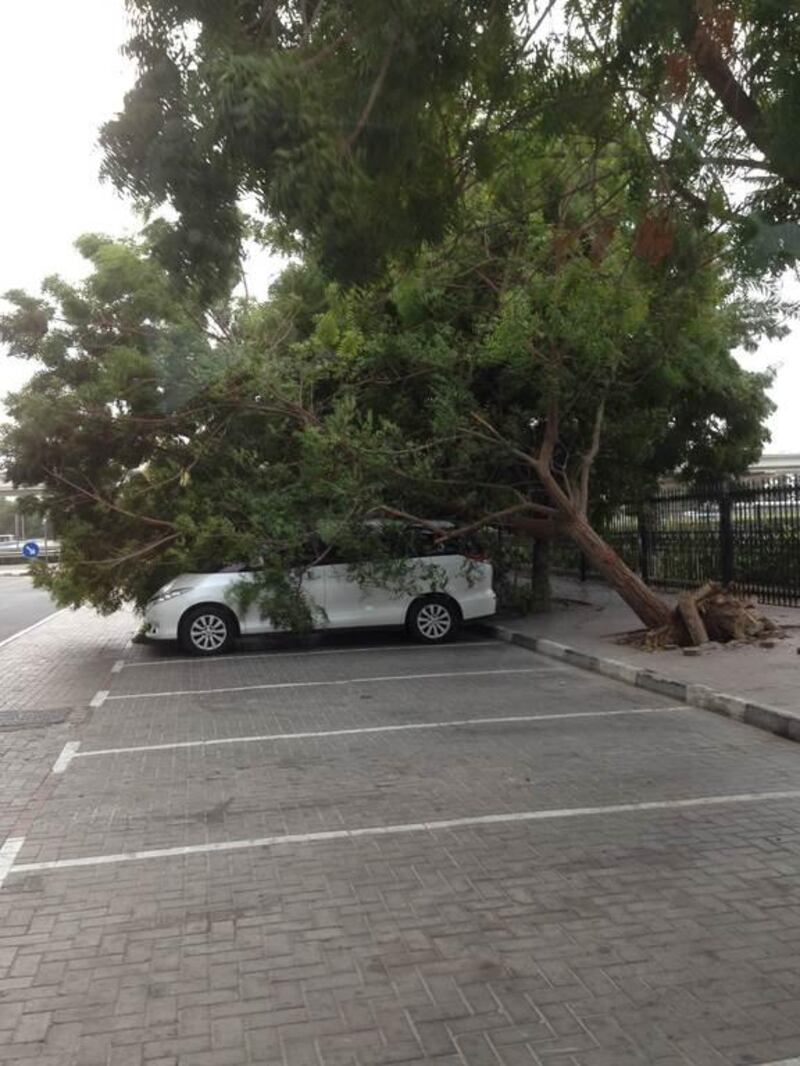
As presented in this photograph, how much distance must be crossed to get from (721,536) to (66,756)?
1182 cm

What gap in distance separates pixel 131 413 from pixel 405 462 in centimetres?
399

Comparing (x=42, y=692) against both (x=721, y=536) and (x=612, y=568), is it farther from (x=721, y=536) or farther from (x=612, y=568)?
(x=721, y=536)

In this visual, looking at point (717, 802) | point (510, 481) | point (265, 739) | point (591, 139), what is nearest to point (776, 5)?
point (591, 139)

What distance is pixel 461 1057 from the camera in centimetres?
340

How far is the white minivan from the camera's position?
14086 millimetres

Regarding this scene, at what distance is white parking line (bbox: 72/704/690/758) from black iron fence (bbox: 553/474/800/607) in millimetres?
6691

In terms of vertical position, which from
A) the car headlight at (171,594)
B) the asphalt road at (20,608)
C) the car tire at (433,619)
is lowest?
the asphalt road at (20,608)

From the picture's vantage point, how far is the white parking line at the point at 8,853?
539 cm

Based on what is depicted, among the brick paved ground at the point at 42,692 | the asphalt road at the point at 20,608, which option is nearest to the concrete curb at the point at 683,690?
the brick paved ground at the point at 42,692

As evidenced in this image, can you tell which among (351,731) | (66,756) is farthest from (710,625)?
(66,756)

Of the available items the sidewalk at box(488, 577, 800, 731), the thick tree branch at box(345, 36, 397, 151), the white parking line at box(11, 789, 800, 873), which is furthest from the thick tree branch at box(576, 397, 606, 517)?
the thick tree branch at box(345, 36, 397, 151)

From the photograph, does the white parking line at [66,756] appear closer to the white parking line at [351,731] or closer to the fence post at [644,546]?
the white parking line at [351,731]

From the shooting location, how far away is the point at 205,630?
46.5 feet

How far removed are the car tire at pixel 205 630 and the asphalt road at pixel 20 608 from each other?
17.1ft
